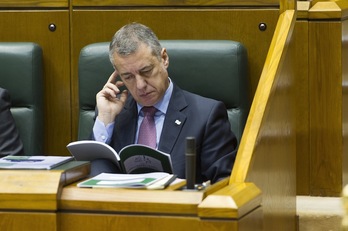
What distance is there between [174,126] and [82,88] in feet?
1.04

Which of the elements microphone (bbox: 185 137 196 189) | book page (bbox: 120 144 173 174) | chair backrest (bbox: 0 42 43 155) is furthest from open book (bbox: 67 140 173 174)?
chair backrest (bbox: 0 42 43 155)

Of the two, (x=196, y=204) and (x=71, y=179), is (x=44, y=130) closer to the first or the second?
(x=71, y=179)

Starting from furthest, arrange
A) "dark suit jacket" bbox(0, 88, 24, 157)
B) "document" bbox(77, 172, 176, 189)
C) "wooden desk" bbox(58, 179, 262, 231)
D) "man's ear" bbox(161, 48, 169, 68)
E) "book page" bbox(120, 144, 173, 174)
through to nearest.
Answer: "dark suit jacket" bbox(0, 88, 24, 157) → "man's ear" bbox(161, 48, 169, 68) → "book page" bbox(120, 144, 173, 174) → "document" bbox(77, 172, 176, 189) → "wooden desk" bbox(58, 179, 262, 231)

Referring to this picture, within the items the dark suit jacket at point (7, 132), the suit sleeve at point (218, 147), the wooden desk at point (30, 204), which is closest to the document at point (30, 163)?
the wooden desk at point (30, 204)

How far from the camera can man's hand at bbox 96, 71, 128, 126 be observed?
7.41 ft

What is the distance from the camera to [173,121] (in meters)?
2.21

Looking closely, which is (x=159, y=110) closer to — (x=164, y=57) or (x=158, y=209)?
(x=164, y=57)

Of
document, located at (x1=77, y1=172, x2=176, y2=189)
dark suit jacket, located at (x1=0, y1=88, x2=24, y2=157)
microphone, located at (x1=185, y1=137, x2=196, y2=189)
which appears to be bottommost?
dark suit jacket, located at (x1=0, y1=88, x2=24, y2=157)

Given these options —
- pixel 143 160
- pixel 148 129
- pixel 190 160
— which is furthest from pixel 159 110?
pixel 190 160

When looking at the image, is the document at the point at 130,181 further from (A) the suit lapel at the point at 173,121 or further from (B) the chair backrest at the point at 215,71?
(B) the chair backrest at the point at 215,71

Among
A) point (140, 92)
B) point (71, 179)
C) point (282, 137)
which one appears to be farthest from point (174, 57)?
point (71, 179)

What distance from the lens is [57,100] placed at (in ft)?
8.37

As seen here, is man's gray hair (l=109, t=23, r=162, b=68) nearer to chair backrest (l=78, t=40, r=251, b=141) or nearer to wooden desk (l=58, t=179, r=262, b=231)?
chair backrest (l=78, t=40, r=251, b=141)

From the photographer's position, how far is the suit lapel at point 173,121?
2.20 meters
